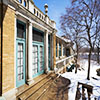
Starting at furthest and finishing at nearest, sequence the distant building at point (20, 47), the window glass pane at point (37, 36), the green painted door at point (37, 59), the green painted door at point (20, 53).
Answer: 1. the window glass pane at point (37, 36)
2. the green painted door at point (37, 59)
3. the green painted door at point (20, 53)
4. the distant building at point (20, 47)

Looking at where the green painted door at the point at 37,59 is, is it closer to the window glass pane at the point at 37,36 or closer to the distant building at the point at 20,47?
the distant building at the point at 20,47

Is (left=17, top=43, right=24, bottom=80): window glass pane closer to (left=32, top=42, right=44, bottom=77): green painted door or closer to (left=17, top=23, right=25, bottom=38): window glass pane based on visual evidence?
(left=17, top=23, right=25, bottom=38): window glass pane

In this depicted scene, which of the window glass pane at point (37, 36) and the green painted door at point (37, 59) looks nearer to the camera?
the green painted door at point (37, 59)

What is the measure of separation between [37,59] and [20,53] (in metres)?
1.73

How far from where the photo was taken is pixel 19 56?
12.9 ft

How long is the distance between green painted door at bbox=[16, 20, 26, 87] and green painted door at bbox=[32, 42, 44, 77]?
1011 millimetres

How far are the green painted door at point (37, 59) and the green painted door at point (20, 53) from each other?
1.01 m

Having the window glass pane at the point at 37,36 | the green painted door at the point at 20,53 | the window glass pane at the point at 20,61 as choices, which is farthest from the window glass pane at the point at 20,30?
the window glass pane at the point at 37,36

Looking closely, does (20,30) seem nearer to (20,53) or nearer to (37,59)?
(20,53)

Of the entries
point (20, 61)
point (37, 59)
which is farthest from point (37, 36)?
point (20, 61)

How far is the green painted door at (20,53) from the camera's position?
12.5 ft

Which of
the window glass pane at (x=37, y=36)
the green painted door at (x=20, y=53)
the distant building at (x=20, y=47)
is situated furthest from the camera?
the window glass pane at (x=37, y=36)

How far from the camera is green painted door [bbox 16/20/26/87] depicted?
382 centimetres

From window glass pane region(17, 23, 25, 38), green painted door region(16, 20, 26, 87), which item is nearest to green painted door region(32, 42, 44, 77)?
green painted door region(16, 20, 26, 87)
